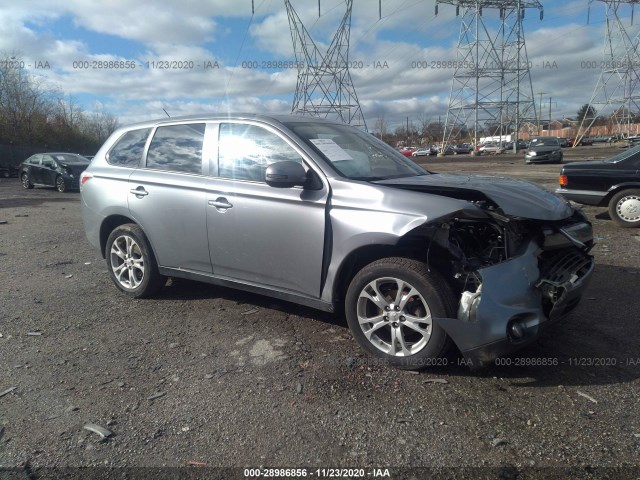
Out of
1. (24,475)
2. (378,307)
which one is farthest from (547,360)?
(24,475)

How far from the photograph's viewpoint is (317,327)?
4.21m

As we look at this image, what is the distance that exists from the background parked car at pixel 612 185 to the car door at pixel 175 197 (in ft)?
23.3

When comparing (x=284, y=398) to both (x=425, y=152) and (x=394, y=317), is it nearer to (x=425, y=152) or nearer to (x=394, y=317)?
(x=394, y=317)

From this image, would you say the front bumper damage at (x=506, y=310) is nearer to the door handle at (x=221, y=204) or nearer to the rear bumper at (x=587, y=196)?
the door handle at (x=221, y=204)

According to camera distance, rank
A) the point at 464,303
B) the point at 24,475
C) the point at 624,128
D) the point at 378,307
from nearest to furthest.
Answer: the point at 24,475 → the point at 464,303 → the point at 378,307 → the point at 624,128

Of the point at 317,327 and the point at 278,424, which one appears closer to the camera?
the point at 278,424

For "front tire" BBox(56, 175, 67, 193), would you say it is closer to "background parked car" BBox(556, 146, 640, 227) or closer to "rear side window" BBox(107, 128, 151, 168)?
"rear side window" BBox(107, 128, 151, 168)

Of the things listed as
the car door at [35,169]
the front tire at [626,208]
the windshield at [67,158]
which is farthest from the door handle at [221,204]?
the car door at [35,169]

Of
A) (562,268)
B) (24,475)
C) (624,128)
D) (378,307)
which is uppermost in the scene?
(624,128)

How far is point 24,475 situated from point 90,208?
11.0 ft

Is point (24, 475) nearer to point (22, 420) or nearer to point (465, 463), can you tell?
point (22, 420)

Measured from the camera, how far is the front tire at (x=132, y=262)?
15.9 ft

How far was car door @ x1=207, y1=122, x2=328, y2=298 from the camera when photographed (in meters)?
3.73

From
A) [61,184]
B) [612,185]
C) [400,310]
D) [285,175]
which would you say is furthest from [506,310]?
[61,184]
